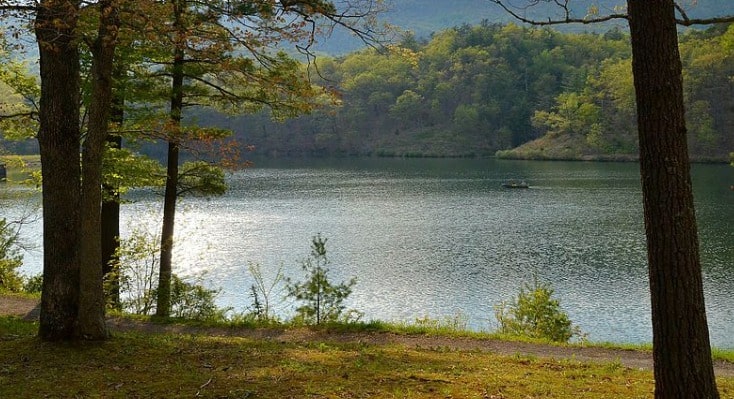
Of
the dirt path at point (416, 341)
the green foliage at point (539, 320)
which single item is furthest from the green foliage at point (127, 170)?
the green foliage at point (539, 320)

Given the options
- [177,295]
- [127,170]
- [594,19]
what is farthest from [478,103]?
[594,19]

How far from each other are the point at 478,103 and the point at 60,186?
349 feet

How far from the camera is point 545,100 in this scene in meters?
105

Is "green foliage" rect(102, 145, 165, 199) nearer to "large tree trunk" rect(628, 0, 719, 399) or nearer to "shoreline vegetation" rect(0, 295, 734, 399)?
"shoreline vegetation" rect(0, 295, 734, 399)

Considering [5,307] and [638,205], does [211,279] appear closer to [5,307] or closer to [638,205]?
[5,307]

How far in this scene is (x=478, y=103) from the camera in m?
110

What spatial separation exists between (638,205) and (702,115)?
4286cm

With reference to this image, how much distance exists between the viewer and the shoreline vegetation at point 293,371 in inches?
222

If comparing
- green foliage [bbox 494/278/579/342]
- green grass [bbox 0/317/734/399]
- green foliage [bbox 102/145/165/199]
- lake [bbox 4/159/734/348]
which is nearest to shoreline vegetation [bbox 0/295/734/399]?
green grass [bbox 0/317/734/399]

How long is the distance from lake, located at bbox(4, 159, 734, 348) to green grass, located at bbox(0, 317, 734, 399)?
7.90 metres

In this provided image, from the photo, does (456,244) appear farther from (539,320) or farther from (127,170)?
(127,170)

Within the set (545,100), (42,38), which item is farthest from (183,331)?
(545,100)

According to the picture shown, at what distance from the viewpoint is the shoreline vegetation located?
5.65 metres

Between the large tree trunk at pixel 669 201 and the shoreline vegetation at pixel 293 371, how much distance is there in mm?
1520
